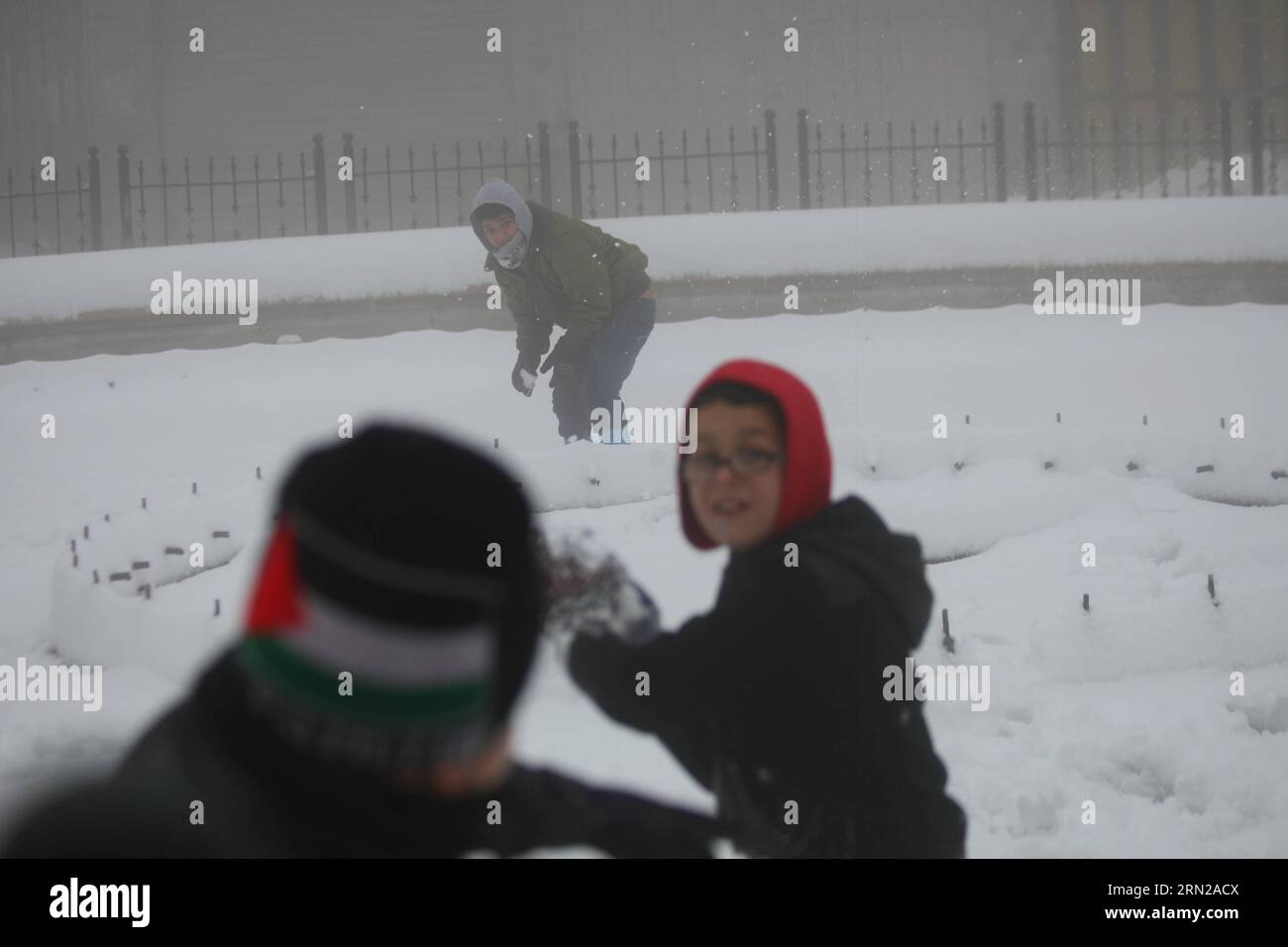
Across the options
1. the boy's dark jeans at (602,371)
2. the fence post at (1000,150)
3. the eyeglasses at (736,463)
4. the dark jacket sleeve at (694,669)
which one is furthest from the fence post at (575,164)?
the dark jacket sleeve at (694,669)

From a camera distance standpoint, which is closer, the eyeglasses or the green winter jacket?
the eyeglasses

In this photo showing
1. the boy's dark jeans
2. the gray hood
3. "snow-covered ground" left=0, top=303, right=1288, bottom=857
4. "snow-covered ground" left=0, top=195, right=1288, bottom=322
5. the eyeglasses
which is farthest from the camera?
"snow-covered ground" left=0, top=195, right=1288, bottom=322

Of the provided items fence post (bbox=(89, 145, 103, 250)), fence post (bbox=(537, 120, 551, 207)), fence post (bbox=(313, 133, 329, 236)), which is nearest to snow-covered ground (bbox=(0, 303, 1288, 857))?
fence post (bbox=(313, 133, 329, 236))

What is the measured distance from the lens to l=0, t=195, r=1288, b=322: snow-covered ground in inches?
395

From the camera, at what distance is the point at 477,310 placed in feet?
33.0

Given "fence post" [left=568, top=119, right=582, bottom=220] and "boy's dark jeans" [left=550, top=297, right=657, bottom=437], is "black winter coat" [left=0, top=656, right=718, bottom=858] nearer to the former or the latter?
"boy's dark jeans" [left=550, top=297, right=657, bottom=437]

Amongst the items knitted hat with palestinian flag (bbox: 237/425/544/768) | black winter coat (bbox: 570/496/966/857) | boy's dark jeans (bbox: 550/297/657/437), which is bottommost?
black winter coat (bbox: 570/496/966/857)

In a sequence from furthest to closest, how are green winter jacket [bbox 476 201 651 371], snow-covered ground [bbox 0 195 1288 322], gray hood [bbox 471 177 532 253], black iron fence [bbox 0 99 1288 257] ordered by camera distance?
black iron fence [bbox 0 99 1288 257], snow-covered ground [bbox 0 195 1288 322], green winter jacket [bbox 476 201 651 371], gray hood [bbox 471 177 532 253]

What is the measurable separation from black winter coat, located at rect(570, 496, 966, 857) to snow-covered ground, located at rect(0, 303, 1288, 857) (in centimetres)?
49

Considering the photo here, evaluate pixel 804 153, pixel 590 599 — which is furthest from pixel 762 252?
pixel 590 599

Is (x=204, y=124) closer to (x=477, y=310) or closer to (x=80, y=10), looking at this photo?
(x=80, y=10)
